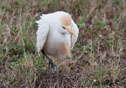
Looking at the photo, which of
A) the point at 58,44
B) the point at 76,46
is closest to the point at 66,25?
the point at 58,44

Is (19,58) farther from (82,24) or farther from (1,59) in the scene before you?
(82,24)

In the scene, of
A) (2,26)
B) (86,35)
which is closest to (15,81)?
(2,26)

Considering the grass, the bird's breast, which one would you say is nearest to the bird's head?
the bird's breast

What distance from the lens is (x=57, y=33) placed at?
11.0ft

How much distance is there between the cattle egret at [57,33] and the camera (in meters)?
3.26

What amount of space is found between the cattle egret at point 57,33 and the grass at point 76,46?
0.35m

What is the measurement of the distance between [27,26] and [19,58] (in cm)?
74

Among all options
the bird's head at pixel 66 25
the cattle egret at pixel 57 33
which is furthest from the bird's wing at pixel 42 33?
the bird's head at pixel 66 25

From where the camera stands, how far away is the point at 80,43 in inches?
183

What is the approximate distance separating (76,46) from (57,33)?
126 centimetres

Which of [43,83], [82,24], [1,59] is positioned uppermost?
[82,24]

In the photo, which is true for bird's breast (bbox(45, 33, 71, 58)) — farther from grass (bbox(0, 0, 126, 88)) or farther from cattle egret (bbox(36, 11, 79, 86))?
grass (bbox(0, 0, 126, 88))

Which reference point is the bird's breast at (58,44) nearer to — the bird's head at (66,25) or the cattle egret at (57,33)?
the cattle egret at (57,33)

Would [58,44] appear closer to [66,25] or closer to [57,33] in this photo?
[57,33]
